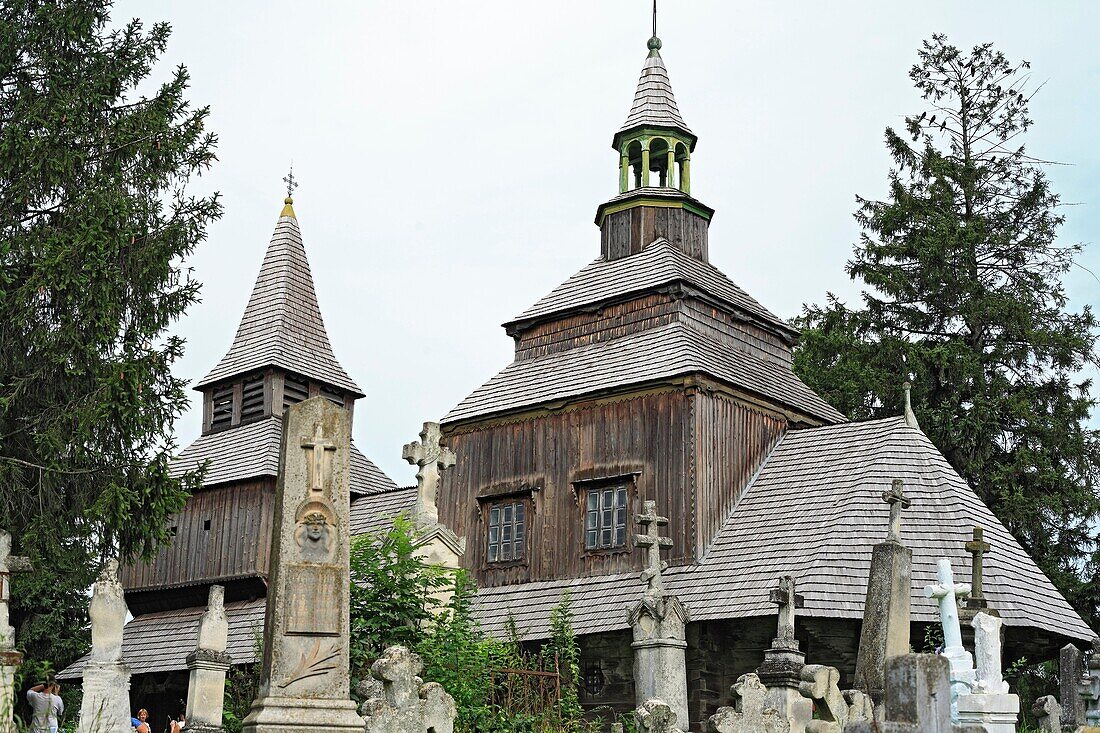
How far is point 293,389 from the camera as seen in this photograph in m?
32.8

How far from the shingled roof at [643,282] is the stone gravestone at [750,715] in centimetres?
1294

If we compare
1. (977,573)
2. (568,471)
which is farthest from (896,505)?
(568,471)

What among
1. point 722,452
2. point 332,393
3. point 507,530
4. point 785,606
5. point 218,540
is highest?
point 332,393

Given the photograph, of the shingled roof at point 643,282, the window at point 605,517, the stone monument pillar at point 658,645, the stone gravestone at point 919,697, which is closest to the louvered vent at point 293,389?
the shingled roof at point 643,282

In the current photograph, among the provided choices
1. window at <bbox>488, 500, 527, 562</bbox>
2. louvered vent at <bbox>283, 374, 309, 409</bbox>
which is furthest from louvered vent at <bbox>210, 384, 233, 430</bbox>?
window at <bbox>488, 500, 527, 562</bbox>

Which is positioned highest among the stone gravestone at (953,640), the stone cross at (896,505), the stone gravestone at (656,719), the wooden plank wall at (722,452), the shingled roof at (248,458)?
the shingled roof at (248,458)

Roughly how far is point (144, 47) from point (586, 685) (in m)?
11.7

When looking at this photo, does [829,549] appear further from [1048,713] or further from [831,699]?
[831,699]

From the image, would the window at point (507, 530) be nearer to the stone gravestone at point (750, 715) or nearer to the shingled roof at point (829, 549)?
the shingled roof at point (829, 549)

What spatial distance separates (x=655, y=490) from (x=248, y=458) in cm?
1113

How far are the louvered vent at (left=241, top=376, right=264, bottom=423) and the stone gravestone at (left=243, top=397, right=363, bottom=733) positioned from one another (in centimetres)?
2338

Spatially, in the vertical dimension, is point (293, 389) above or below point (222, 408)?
above

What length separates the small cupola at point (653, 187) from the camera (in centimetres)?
2741

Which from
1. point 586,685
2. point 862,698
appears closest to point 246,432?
point 586,685
